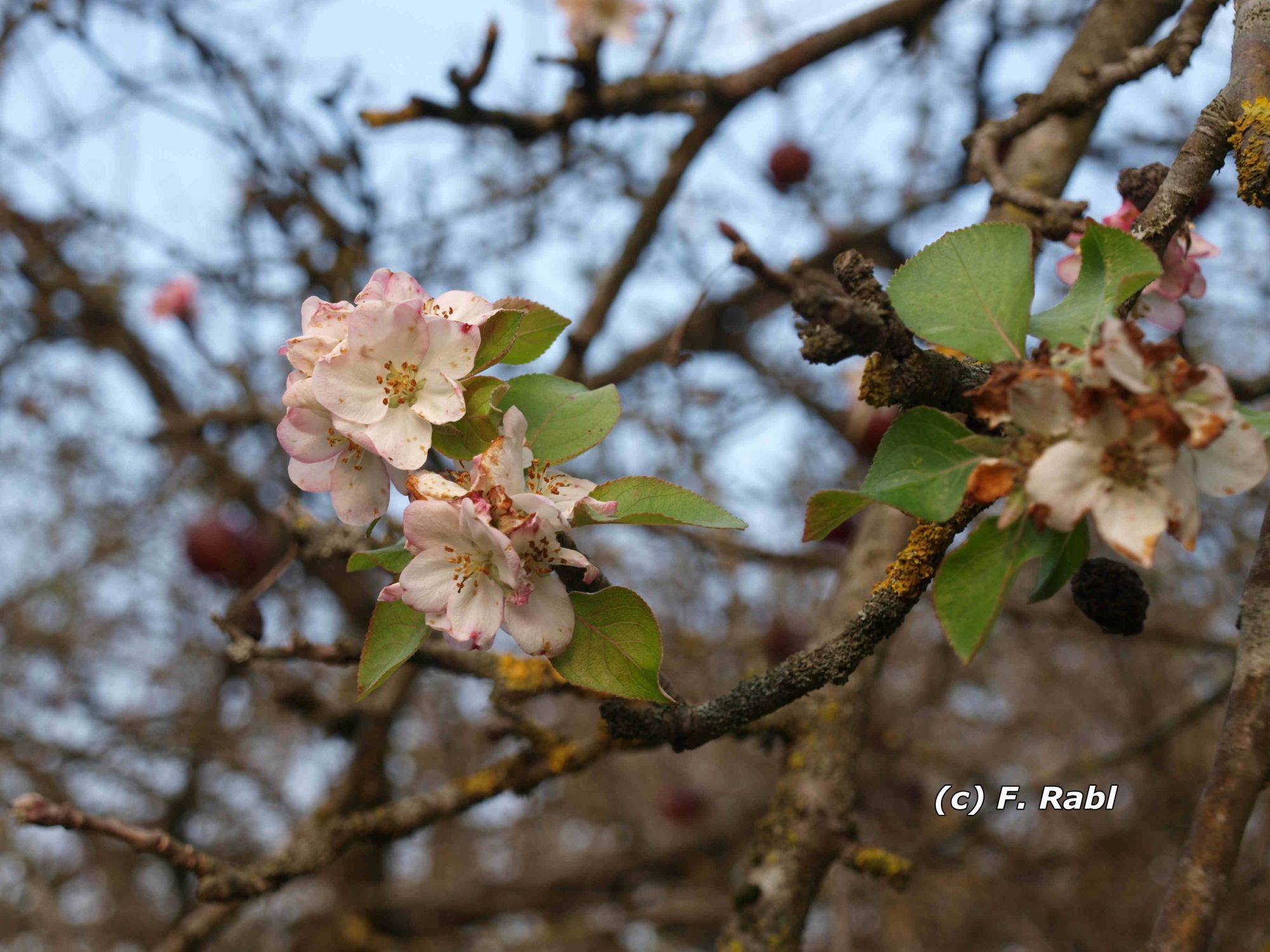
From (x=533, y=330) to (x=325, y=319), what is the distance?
21 centimetres

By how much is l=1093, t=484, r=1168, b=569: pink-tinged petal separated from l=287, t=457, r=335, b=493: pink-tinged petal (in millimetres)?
714

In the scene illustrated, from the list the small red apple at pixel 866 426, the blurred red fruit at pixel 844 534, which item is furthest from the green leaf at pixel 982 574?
the blurred red fruit at pixel 844 534

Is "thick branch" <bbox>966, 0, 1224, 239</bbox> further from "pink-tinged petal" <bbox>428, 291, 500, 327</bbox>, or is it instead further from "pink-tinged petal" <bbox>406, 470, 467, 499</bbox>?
"pink-tinged petal" <bbox>406, 470, 467, 499</bbox>

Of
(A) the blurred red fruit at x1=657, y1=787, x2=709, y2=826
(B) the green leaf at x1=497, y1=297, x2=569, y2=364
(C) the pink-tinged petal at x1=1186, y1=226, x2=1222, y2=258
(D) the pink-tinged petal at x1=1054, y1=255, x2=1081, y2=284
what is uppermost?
(A) the blurred red fruit at x1=657, y1=787, x2=709, y2=826

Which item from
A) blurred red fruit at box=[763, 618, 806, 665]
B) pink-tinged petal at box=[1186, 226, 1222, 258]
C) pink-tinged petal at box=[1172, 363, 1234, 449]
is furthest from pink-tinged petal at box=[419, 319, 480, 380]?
blurred red fruit at box=[763, 618, 806, 665]

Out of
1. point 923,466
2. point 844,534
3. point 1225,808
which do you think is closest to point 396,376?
point 923,466

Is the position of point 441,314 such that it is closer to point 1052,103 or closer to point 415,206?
point 1052,103

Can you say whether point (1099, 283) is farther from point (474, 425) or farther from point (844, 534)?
point (844, 534)

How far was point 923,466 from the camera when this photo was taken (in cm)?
87

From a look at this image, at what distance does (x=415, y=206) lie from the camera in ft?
12.6

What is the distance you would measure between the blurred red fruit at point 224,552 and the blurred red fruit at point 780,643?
5.88ft

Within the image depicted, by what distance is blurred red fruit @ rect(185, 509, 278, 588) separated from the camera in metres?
3.47

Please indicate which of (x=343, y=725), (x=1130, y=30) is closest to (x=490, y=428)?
(x=343, y=725)

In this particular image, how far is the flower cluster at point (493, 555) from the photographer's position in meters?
0.88
